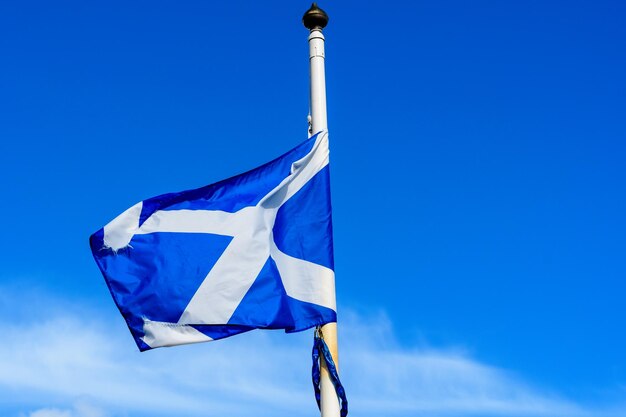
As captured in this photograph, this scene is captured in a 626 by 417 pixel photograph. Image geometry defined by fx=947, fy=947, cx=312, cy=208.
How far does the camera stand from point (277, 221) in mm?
13336

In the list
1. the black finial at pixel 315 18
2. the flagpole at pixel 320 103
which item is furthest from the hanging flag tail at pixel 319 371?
the black finial at pixel 315 18

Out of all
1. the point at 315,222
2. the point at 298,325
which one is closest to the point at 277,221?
the point at 315,222

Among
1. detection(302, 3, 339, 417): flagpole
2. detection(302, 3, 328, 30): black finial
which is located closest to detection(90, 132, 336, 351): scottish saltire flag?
detection(302, 3, 339, 417): flagpole

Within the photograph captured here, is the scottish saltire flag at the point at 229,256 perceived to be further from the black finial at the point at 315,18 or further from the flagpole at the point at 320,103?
the black finial at the point at 315,18

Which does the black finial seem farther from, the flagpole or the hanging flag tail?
the hanging flag tail

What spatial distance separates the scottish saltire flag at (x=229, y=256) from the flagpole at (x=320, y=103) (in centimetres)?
24

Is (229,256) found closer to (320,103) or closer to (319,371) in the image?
(319,371)

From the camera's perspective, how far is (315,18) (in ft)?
46.9

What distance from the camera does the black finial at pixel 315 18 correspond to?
46.9 ft

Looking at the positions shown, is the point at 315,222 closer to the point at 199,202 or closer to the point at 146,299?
the point at 199,202

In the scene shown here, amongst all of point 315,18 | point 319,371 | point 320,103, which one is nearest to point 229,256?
point 319,371

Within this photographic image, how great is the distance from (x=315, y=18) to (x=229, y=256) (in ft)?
12.9

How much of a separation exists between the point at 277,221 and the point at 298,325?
1.64 metres

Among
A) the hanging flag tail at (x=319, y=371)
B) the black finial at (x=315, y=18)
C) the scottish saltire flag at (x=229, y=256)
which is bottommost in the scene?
the hanging flag tail at (x=319, y=371)
